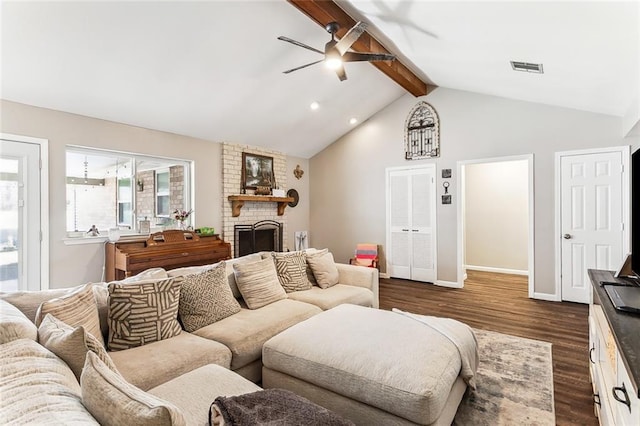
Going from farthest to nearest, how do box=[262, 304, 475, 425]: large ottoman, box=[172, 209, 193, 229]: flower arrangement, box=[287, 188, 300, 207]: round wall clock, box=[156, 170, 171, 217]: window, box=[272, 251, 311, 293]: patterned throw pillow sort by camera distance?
box=[287, 188, 300, 207]: round wall clock → box=[156, 170, 171, 217]: window → box=[172, 209, 193, 229]: flower arrangement → box=[272, 251, 311, 293]: patterned throw pillow → box=[262, 304, 475, 425]: large ottoman

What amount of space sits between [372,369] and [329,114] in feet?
15.9

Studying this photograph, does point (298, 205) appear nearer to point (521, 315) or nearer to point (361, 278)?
point (361, 278)

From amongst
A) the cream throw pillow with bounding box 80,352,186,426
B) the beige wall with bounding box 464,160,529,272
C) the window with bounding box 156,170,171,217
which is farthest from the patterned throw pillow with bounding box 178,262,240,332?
the beige wall with bounding box 464,160,529,272

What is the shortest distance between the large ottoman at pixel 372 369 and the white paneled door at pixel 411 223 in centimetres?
363

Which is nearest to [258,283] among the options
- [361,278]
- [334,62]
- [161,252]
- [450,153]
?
[361,278]

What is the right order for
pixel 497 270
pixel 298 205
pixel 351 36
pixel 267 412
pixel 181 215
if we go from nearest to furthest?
1. pixel 267 412
2. pixel 351 36
3. pixel 181 215
4. pixel 497 270
5. pixel 298 205

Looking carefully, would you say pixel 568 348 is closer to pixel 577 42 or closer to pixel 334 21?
pixel 577 42

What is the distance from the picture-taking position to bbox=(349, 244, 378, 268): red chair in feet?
19.6

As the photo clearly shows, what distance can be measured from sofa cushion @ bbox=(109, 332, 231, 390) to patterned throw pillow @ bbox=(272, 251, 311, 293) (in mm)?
1205

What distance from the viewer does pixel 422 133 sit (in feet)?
18.8

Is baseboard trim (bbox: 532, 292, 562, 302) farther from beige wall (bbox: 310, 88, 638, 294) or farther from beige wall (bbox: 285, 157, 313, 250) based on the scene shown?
beige wall (bbox: 285, 157, 313, 250)

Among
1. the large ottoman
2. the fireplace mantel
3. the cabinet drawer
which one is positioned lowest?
the large ottoman

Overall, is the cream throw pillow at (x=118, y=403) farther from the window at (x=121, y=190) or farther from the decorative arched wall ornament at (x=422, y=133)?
the decorative arched wall ornament at (x=422, y=133)

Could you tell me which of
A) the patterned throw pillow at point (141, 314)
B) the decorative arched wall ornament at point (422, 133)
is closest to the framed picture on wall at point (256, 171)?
the decorative arched wall ornament at point (422, 133)
